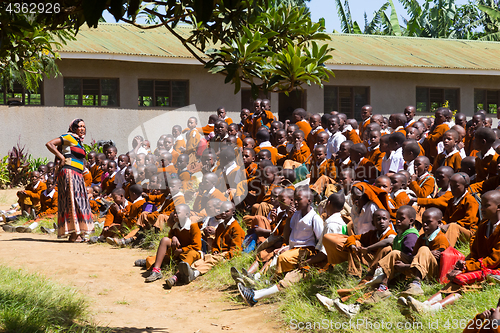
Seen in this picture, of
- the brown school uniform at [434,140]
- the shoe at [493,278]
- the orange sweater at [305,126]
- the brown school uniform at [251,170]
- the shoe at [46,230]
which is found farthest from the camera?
the orange sweater at [305,126]

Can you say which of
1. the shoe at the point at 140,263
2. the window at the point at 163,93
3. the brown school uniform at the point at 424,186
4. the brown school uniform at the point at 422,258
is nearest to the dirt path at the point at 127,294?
the shoe at the point at 140,263

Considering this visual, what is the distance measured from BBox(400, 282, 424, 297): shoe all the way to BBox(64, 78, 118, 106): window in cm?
1130

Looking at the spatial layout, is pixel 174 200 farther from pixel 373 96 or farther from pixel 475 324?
pixel 373 96

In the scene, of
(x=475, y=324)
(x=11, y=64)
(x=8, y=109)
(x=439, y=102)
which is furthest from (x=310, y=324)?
(x=439, y=102)

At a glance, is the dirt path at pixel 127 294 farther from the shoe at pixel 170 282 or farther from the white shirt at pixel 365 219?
the white shirt at pixel 365 219

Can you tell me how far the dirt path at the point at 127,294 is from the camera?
5.36m

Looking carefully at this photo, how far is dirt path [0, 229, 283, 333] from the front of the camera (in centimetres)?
536

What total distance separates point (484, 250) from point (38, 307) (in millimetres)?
3908

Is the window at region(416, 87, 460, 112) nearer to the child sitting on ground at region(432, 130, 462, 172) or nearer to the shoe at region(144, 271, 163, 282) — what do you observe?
the child sitting on ground at region(432, 130, 462, 172)

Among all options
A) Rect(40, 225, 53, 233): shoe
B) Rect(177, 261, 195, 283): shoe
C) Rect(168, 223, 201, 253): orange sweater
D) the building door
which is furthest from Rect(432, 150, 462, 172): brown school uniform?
the building door

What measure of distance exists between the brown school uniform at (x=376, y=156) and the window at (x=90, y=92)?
837 cm

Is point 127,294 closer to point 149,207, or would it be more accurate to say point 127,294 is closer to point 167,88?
point 149,207

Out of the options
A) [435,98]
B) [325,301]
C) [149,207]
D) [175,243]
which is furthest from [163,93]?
[325,301]

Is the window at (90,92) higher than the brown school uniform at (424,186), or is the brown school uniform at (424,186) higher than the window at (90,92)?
the window at (90,92)
